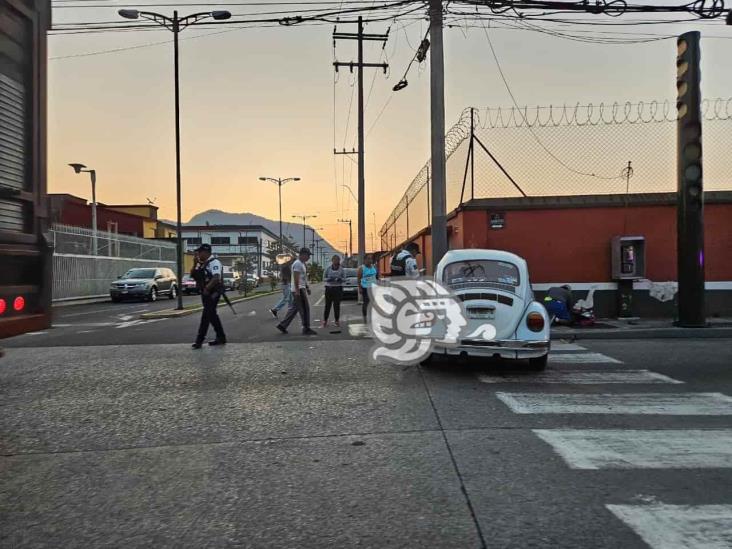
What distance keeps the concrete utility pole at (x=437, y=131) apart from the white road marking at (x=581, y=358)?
405 cm

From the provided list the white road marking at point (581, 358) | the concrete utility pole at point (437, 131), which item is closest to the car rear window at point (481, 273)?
the white road marking at point (581, 358)

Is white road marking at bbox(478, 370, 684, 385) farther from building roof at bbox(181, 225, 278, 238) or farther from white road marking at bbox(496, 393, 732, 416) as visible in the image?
building roof at bbox(181, 225, 278, 238)

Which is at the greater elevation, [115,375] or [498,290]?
[498,290]

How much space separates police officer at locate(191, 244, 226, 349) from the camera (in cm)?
995

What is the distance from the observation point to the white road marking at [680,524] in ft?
9.91

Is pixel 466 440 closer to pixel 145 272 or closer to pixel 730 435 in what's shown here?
pixel 730 435

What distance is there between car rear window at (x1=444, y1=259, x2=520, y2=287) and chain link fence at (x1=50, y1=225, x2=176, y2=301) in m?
17.2

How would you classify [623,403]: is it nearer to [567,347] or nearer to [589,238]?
[567,347]

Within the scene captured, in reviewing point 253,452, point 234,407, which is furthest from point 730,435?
point 234,407

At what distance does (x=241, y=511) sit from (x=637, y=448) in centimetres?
304

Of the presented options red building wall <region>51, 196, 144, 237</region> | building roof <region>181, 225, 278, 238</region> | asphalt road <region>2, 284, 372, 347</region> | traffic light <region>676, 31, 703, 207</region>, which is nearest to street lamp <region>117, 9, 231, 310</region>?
asphalt road <region>2, 284, 372, 347</region>

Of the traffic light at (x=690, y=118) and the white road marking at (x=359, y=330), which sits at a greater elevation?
the traffic light at (x=690, y=118)

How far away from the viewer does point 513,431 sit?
4961mm
